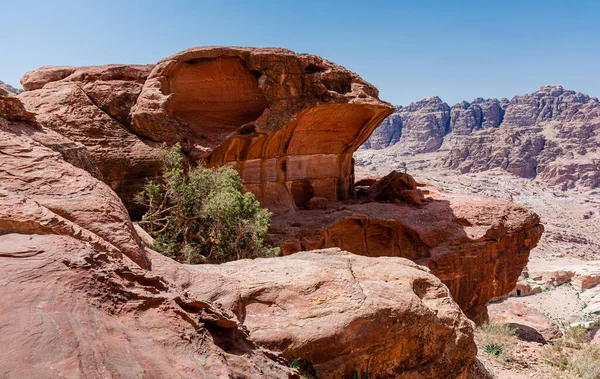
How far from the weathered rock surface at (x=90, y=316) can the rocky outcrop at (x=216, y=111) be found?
959cm

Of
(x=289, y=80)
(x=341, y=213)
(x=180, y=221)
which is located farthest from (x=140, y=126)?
(x=341, y=213)

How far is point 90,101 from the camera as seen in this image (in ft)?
45.5

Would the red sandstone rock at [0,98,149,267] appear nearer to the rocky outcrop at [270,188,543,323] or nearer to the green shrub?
the green shrub

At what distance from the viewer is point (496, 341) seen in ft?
38.1

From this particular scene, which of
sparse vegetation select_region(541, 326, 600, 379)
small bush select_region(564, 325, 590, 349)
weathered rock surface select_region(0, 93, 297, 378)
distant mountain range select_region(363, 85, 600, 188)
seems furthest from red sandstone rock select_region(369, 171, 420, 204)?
distant mountain range select_region(363, 85, 600, 188)

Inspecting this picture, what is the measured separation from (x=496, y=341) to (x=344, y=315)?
8.81 meters

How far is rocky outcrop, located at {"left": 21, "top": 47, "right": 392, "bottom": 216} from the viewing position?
524 inches

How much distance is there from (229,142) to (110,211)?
1082 centimetres

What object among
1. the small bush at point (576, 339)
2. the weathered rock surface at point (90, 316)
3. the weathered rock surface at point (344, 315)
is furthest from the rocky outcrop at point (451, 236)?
the weathered rock surface at point (90, 316)

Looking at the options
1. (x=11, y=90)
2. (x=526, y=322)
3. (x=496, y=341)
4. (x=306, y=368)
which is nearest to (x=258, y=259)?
(x=306, y=368)

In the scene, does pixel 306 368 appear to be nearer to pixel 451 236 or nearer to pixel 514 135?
pixel 451 236

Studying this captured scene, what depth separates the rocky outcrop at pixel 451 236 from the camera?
15.5m

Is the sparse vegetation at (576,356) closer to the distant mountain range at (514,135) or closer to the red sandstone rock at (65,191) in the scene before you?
the red sandstone rock at (65,191)

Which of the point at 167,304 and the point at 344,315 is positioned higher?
the point at 167,304
